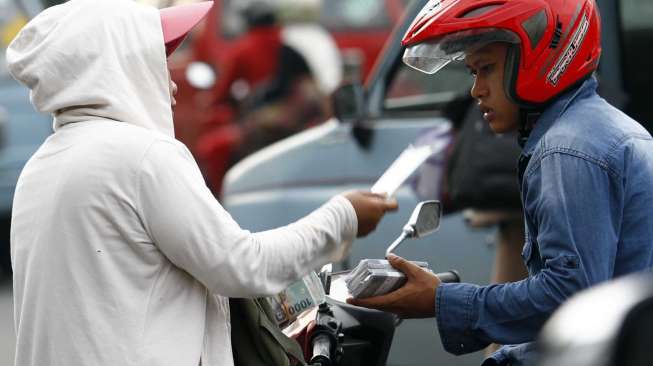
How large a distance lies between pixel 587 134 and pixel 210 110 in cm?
849

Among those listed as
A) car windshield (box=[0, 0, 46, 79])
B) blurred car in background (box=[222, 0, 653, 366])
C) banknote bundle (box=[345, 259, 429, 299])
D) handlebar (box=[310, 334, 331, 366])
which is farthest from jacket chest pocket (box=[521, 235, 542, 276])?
car windshield (box=[0, 0, 46, 79])

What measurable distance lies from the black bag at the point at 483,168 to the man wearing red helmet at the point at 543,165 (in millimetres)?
1568

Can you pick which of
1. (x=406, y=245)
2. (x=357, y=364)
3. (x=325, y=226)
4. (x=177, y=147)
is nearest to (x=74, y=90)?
(x=177, y=147)

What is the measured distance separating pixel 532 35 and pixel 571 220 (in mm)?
460

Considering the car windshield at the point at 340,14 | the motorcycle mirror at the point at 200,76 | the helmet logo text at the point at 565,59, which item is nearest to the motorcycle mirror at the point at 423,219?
the helmet logo text at the point at 565,59

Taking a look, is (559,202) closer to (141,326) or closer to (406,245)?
(141,326)

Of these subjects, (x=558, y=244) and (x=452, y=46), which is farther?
(x=452, y=46)

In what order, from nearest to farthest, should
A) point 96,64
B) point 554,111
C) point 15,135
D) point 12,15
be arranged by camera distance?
point 96,64
point 554,111
point 15,135
point 12,15

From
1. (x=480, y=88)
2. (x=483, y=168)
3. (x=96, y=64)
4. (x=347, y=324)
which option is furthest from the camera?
(x=483, y=168)

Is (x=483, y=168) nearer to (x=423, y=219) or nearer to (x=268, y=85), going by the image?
(x=423, y=219)

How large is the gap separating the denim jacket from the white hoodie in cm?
45

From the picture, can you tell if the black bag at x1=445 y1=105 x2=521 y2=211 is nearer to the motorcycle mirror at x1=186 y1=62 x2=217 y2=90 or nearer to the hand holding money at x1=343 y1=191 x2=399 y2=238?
the hand holding money at x1=343 y1=191 x2=399 y2=238

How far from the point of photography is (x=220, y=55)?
12.7 m

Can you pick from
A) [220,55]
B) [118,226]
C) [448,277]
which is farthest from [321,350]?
[220,55]
